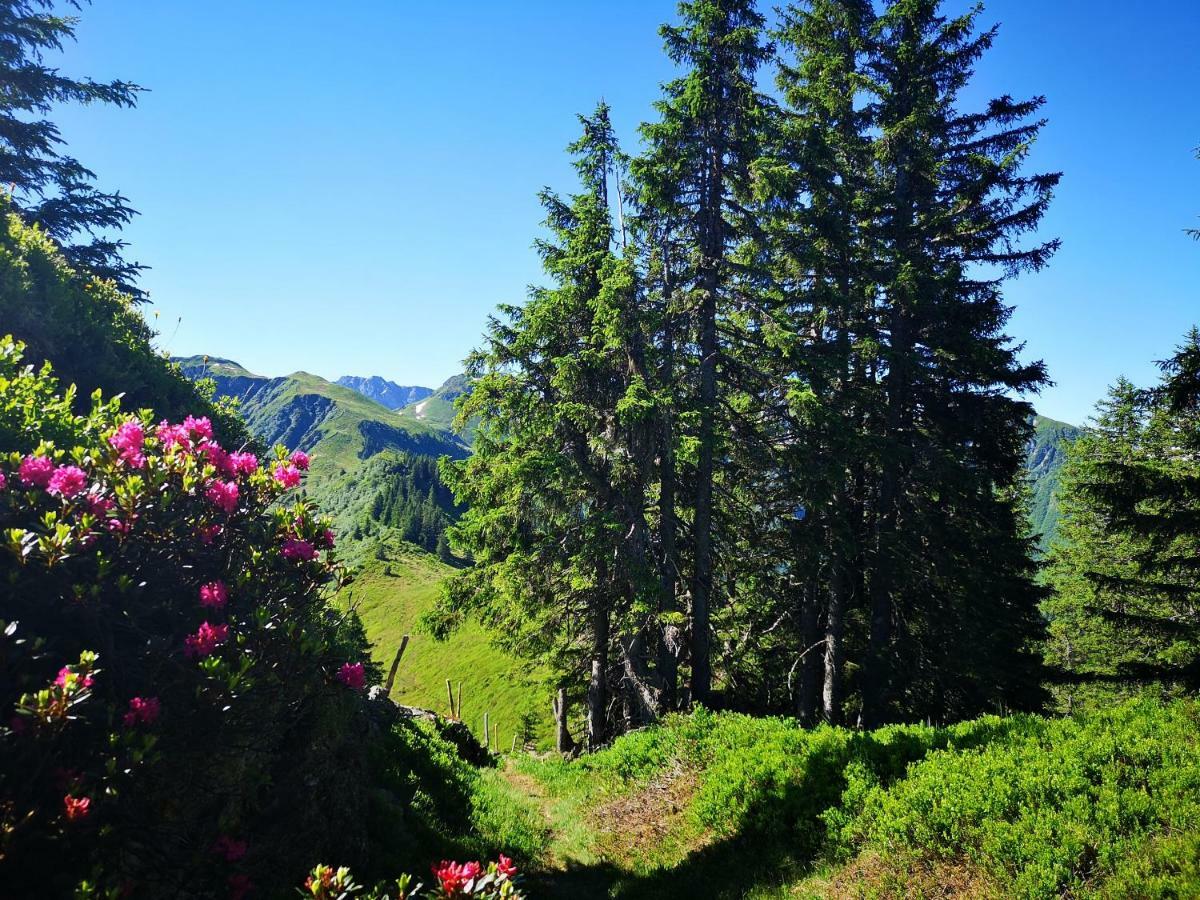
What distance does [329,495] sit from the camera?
18662 centimetres

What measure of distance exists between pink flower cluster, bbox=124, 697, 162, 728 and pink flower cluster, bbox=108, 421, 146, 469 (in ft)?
5.69

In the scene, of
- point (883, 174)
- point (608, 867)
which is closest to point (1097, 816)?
point (608, 867)

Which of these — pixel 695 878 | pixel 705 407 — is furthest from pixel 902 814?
pixel 705 407

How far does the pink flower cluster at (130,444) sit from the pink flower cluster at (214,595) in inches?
41.9

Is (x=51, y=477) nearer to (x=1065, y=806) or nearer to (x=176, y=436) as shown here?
(x=176, y=436)

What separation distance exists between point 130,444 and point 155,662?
5.59 ft

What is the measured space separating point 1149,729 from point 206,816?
9.71 m

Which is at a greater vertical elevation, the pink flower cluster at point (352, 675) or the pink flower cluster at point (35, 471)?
the pink flower cluster at point (35, 471)

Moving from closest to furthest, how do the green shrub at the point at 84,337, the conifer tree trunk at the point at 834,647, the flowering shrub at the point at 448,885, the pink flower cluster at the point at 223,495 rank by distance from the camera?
1. the flowering shrub at the point at 448,885
2. the pink flower cluster at the point at 223,495
3. the green shrub at the point at 84,337
4. the conifer tree trunk at the point at 834,647

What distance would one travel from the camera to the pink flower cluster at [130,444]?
169 inches

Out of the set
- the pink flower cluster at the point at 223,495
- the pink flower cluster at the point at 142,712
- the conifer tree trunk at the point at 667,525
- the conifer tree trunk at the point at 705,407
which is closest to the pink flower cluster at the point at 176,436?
the pink flower cluster at the point at 223,495

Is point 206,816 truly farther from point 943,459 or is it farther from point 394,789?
point 943,459

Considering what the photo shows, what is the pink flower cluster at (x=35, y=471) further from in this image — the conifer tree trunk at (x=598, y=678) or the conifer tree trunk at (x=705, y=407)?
the conifer tree trunk at (x=598, y=678)

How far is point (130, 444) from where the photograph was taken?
14.5 ft
